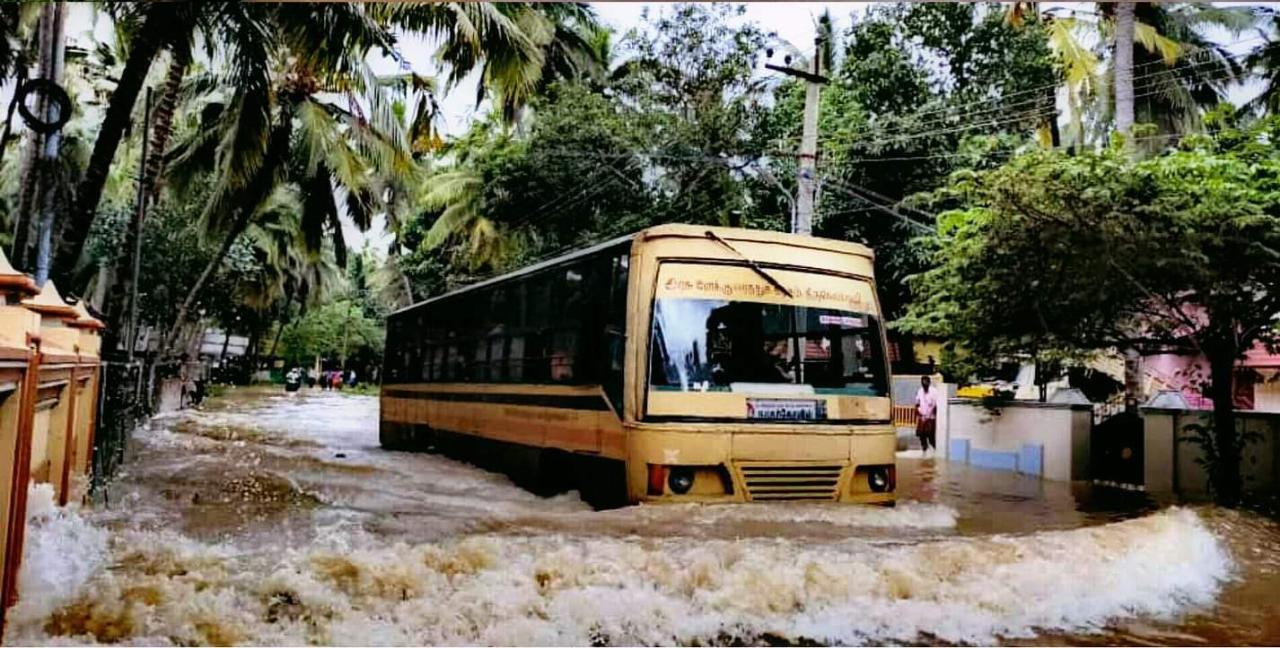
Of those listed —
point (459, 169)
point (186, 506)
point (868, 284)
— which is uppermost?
point (459, 169)

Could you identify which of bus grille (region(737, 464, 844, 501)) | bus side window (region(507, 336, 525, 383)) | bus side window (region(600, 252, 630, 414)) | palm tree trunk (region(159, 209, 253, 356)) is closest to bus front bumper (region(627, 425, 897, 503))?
bus grille (region(737, 464, 844, 501))

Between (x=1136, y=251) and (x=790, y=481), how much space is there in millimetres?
4498

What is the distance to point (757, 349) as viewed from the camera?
7977mm

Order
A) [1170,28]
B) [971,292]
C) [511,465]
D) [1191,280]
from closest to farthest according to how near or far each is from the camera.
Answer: [1191,280] < [511,465] < [971,292] < [1170,28]

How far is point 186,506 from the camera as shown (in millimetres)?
8781

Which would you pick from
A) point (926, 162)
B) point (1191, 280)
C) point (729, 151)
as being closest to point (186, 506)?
point (1191, 280)

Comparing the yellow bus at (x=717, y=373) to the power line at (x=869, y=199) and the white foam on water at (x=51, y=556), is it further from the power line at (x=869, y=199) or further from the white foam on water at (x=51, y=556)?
the power line at (x=869, y=199)

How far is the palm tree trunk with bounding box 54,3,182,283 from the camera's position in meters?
9.82

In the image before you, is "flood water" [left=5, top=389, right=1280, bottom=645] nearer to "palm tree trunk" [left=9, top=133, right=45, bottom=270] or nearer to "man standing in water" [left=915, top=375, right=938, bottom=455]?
"palm tree trunk" [left=9, top=133, right=45, bottom=270]

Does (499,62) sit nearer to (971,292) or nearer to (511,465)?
(511,465)

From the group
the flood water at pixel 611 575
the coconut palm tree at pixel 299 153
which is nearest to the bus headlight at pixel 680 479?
the flood water at pixel 611 575

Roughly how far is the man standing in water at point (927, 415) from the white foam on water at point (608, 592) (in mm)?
10909

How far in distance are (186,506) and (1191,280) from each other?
9.61m

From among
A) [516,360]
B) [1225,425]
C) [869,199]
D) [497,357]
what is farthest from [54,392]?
[869,199]
